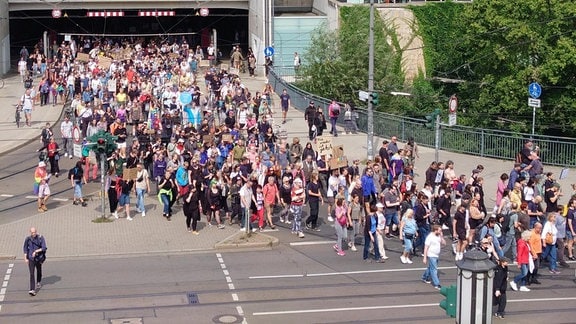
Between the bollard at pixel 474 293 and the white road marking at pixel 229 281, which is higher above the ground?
the bollard at pixel 474 293

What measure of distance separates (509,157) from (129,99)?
1502cm

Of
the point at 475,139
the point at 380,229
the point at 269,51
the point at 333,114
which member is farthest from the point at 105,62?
the point at 380,229

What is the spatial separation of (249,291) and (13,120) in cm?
2445

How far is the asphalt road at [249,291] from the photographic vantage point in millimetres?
19203

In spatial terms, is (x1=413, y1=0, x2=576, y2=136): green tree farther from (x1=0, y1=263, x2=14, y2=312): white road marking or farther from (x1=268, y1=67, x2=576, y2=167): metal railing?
(x1=0, y1=263, x2=14, y2=312): white road marking

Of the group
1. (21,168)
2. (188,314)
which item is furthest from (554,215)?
(21,168)

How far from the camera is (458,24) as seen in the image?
49.6 m

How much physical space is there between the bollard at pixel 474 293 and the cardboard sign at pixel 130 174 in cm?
1647

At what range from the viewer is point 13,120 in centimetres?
4247

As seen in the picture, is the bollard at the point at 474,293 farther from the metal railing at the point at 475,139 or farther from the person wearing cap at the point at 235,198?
the metal railing at the point at 475,139

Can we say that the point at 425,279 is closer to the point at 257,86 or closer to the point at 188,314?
the point at 188,314

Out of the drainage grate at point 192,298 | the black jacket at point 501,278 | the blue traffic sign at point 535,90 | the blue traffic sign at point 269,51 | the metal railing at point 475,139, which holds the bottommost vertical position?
the drainage grate at point 192,298

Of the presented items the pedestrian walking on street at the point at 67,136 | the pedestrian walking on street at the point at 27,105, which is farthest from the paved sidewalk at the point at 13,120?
the pedestrian walking on street at the point at 67,136

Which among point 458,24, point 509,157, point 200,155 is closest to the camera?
point 200,155
